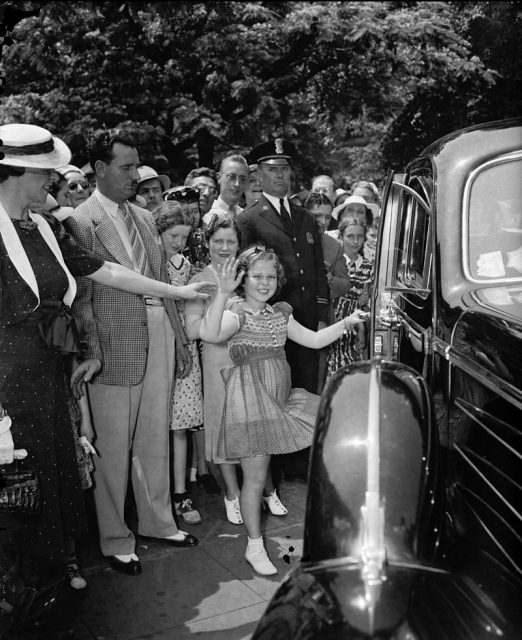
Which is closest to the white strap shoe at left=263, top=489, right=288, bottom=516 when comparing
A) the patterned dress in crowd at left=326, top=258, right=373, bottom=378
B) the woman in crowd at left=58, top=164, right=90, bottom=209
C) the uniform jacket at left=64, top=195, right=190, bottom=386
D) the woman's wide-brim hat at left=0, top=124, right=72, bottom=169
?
the patterned dress in crowd at left=326, top=258, right=373, bottom=378

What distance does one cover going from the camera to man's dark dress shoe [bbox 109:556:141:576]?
3846 millimetres

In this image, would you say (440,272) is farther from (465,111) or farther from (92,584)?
(465,111)

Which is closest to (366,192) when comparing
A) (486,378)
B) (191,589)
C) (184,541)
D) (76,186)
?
(76,186)

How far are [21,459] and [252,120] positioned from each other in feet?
33.1

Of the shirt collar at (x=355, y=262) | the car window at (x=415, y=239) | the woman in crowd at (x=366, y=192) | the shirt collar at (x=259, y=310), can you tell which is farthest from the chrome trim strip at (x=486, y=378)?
the woman in crowd at (x=366, y=192)

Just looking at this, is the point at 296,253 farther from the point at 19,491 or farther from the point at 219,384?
the point at 19,491

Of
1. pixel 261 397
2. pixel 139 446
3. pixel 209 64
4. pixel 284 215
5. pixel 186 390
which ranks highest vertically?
pixel 209 64

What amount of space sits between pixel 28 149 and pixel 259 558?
2.22 meters

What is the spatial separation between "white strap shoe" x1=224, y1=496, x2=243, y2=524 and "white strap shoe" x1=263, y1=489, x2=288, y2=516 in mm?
229

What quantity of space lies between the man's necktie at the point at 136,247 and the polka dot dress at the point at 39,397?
0.74 metres

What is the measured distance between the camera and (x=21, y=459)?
3.15m

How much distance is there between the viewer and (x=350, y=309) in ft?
18.6

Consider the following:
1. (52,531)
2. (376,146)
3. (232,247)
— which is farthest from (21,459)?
(376,146)

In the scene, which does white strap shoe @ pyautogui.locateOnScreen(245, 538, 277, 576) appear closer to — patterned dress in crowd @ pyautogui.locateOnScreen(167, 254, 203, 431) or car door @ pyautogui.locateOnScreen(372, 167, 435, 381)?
patterned dress in crowd @ pyautogui.locateOnScreen(167, 254, 203, 431)
